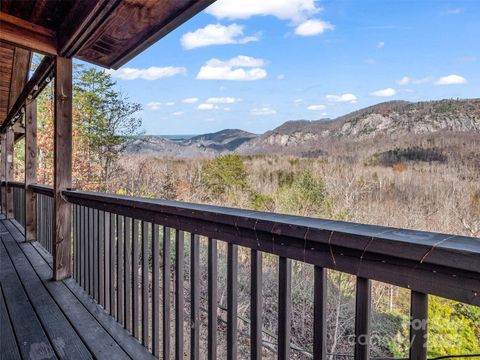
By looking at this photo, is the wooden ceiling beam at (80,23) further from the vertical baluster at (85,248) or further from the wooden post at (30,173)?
the wooden post at (30,173)

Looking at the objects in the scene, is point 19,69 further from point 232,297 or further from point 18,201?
point 232,297

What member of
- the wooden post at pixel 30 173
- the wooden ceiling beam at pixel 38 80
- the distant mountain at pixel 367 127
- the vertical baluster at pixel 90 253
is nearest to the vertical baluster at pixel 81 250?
the vertical baluster at pixel 90 253

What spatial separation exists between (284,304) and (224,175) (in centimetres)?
2673

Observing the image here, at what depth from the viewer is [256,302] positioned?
3.81 feet

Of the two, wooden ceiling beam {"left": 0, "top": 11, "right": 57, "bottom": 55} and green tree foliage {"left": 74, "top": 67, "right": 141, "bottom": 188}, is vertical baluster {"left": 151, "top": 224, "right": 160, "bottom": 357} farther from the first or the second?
green tree foliage {"left": 74, "top": 67, "right": 141, "bottom": 188}

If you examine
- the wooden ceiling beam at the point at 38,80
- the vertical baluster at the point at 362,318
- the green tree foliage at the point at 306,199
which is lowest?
the green tree foliage at the point at 306,199

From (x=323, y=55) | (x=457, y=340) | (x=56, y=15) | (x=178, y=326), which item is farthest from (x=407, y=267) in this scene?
(x=323, y=55)

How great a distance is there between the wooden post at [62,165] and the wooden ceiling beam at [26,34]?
151mm

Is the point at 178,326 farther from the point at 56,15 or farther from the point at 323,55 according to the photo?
the point at 323,55

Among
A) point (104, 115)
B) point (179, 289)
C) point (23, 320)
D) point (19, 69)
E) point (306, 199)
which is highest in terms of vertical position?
point (104, 115)

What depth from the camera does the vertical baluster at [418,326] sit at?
0.73m

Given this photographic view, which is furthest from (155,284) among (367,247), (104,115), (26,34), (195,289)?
(104,115)

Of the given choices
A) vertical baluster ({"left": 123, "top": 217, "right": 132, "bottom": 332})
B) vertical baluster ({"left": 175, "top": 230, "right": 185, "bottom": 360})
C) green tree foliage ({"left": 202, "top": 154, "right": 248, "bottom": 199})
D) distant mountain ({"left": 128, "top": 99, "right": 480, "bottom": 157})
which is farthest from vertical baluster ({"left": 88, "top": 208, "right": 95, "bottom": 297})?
green tree foliage ({"left": 202, "top": 154, "right": 248, "bottom": 199})

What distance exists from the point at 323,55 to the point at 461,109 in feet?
65.2
